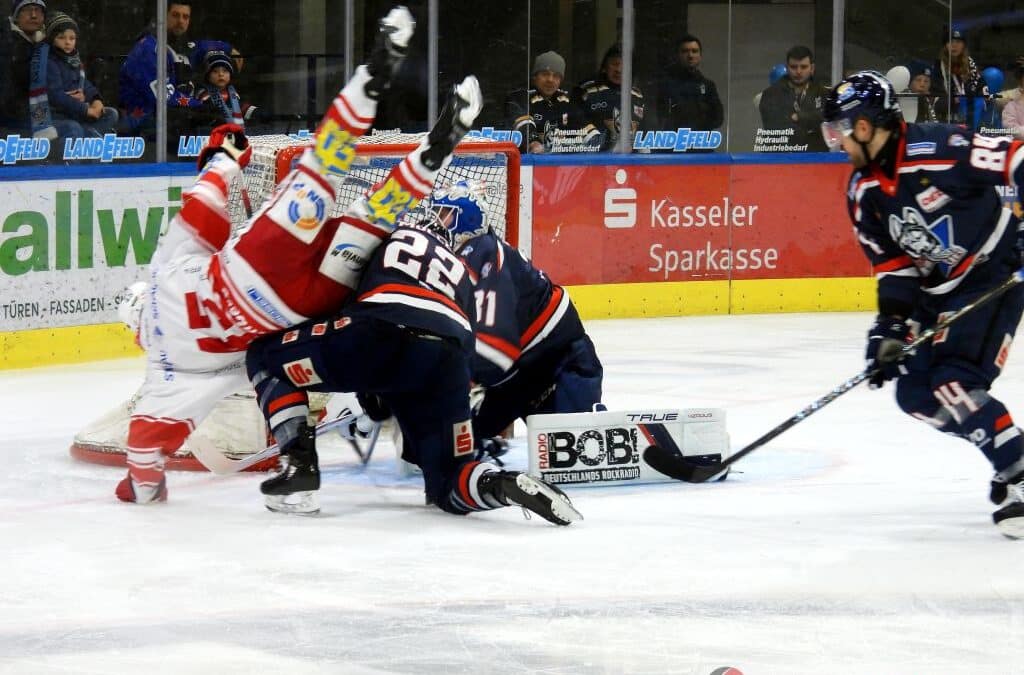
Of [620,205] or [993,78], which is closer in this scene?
[620,205]

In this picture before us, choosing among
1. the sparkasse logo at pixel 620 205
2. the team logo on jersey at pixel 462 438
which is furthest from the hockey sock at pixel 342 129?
the sparkasse logo at pixel 620 205

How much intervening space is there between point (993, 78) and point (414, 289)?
22.7ft

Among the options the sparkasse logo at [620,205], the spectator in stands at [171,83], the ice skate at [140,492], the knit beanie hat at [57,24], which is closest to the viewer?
the ice skate at [140,492]

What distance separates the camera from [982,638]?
10.6 ft

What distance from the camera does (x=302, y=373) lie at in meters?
4.23

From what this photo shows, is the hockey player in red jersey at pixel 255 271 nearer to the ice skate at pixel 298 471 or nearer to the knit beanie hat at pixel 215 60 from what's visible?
the ice skate at pixel 298 471

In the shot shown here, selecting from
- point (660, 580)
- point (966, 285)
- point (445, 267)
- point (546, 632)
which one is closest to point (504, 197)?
point (445, 267)

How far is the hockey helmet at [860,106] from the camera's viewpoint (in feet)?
13.6

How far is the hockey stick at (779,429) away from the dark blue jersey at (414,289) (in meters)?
0.79

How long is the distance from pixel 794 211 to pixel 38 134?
4.12 meters

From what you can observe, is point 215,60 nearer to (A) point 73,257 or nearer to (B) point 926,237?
(A) point 73,257

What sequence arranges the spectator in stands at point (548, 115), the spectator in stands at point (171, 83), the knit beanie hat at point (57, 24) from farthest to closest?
1. the spectator in stands at point (548, 115)
2. the spectator in stands at point (171, 83)
3. the knit beanie hat at point (57, 24)

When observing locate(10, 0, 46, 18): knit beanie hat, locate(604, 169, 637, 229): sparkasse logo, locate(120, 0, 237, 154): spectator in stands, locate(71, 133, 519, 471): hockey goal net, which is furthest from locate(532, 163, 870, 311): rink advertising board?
locate(71, 133, 519, 471): hockey goal net

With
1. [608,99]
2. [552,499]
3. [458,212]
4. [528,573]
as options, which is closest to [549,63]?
[608,99]
